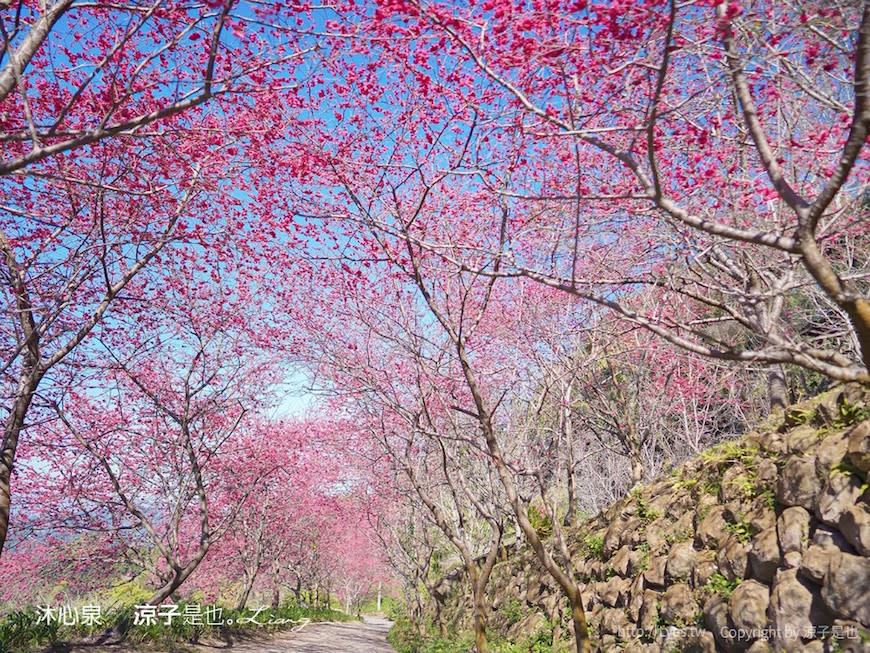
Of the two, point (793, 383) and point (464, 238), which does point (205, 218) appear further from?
point (793, 383)

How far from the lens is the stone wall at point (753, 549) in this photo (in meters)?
4.37

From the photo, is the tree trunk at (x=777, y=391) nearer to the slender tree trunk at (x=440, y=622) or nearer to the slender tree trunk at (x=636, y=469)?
the slender tree trunk at (x=636, y=469)

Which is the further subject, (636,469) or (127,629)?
(636,469)

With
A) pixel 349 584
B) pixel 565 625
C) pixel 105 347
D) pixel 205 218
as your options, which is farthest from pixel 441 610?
pixel 349 584

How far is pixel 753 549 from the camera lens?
5.32m

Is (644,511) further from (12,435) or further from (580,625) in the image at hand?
(12,435)

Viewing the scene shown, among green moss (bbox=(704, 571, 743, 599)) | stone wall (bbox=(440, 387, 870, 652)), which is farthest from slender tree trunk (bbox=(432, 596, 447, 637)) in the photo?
green moss (bbox=(704, 571, 743, 599))

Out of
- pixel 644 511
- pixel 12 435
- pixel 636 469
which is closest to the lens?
pixel 12 435

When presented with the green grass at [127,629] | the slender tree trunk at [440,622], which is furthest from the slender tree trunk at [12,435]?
the slender tree trunk at [440,622]

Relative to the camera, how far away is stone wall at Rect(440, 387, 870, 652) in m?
4.37

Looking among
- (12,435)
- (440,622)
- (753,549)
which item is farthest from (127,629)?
(753,549)

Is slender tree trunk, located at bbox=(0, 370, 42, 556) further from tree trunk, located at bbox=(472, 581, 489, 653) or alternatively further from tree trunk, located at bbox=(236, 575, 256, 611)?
tree trunk, located at bbox=(236, 575, 256, 611)

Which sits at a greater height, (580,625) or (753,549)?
(753,549)

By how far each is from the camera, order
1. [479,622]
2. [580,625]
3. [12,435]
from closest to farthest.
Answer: [580,625] → [12,435] → [479,622]
